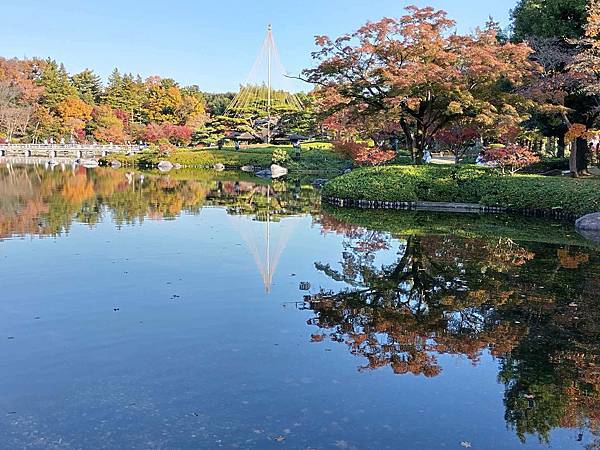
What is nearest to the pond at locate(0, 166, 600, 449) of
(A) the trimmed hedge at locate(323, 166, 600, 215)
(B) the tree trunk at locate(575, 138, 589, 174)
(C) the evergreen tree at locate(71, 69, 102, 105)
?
(A) the trimmed hedge at locate(323, 166, 600, 215)

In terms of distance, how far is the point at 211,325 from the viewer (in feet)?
21.4

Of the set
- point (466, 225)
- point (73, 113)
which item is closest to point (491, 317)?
point (466, 225)

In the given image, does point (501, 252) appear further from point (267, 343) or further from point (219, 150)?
point (219, 150)

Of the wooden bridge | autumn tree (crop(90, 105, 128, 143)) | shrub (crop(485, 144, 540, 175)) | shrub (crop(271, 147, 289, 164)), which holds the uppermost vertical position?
autumn tree (crop(90, 105, 128, 143))

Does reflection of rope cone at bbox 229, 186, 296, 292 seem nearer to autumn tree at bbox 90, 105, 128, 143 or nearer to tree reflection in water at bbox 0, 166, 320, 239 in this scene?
tree reflection in water at bbox 0, 166, 320, 239

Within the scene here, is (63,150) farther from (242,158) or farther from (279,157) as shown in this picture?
(279,157)

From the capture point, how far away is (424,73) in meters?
18.2

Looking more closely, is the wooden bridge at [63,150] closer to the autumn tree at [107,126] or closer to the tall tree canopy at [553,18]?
the autumn tree at [107,126]

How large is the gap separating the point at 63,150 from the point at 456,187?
41.1 metres

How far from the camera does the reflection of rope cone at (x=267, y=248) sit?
9219 millimetres

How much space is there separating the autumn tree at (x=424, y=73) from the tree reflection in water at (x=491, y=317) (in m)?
8.45

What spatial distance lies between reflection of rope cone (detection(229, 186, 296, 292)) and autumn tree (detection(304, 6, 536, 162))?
675 cm

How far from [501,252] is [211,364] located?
750cm

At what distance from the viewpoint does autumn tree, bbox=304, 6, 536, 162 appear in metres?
18.2
